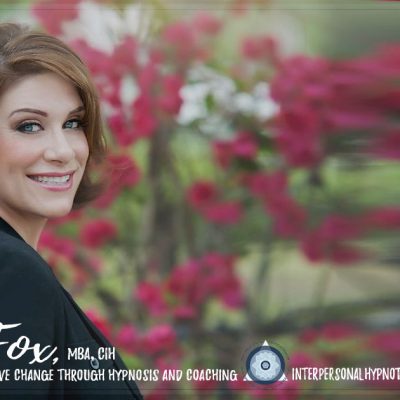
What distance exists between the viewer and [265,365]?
5.53ft

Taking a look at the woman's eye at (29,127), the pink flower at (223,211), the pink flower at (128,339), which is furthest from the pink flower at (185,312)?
the woman's eye at (29,127)

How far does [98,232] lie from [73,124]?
1.13 feet

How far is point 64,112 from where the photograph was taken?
1482 mm

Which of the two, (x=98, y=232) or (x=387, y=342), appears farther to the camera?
(x=98, y=232)

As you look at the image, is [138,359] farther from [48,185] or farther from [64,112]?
[64,112]

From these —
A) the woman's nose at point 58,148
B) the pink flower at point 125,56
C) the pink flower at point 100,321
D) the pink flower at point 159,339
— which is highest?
the pink flower at point 125,56

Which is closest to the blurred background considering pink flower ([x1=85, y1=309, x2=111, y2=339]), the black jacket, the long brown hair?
pink flower ([x1=85, y1=309, x2=111, y2=339])

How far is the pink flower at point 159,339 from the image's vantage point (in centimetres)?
171

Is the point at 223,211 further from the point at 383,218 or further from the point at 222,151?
the point at 383,218

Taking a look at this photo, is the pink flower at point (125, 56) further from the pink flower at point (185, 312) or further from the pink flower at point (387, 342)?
the pink flower at point (387, 342)

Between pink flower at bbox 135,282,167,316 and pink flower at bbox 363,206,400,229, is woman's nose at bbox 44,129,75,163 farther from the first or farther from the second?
pink flower at bbox 363,206,400,229

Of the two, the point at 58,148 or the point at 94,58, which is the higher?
the point at 94,58

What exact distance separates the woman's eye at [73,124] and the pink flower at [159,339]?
54 cm

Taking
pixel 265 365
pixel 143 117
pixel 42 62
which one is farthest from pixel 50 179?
pixel 265 365
